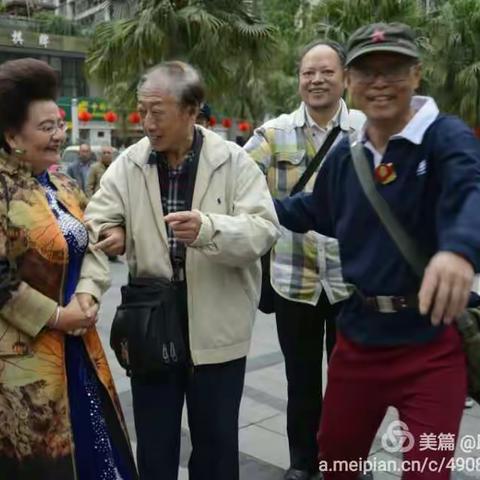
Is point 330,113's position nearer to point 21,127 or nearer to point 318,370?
point 318,370

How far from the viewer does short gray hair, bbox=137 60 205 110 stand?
2293 mm

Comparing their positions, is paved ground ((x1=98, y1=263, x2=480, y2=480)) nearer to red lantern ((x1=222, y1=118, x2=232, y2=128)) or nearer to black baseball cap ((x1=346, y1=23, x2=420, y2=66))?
black baseball cap ((x1=346, y1=23, x2=420, y2=66))

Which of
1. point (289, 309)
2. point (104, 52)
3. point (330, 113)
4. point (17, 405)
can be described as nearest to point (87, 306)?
point (17, 405)

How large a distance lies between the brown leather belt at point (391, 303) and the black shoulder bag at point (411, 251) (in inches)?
3.0

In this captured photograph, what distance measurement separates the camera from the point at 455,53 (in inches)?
565

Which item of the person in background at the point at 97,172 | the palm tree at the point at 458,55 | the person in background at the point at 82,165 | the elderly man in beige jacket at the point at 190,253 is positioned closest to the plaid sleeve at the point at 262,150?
the elderly man in beige jacket at the point at 190,253

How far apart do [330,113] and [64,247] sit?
1409 mm

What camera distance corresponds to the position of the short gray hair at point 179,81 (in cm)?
229

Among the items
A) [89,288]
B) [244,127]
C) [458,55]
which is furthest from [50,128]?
[244,127]

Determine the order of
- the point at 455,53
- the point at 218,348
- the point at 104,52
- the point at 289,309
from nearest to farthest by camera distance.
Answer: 1. the point at 218,348
2. the point at 289,309
3. the point at 104,52
4. the point at 455,53

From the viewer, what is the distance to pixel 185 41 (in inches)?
470

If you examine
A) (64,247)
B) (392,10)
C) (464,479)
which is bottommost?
(464,479)

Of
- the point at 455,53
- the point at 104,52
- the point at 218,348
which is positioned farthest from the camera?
the point at 455,53

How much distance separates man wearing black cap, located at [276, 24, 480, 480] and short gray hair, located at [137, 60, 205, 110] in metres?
0.57
